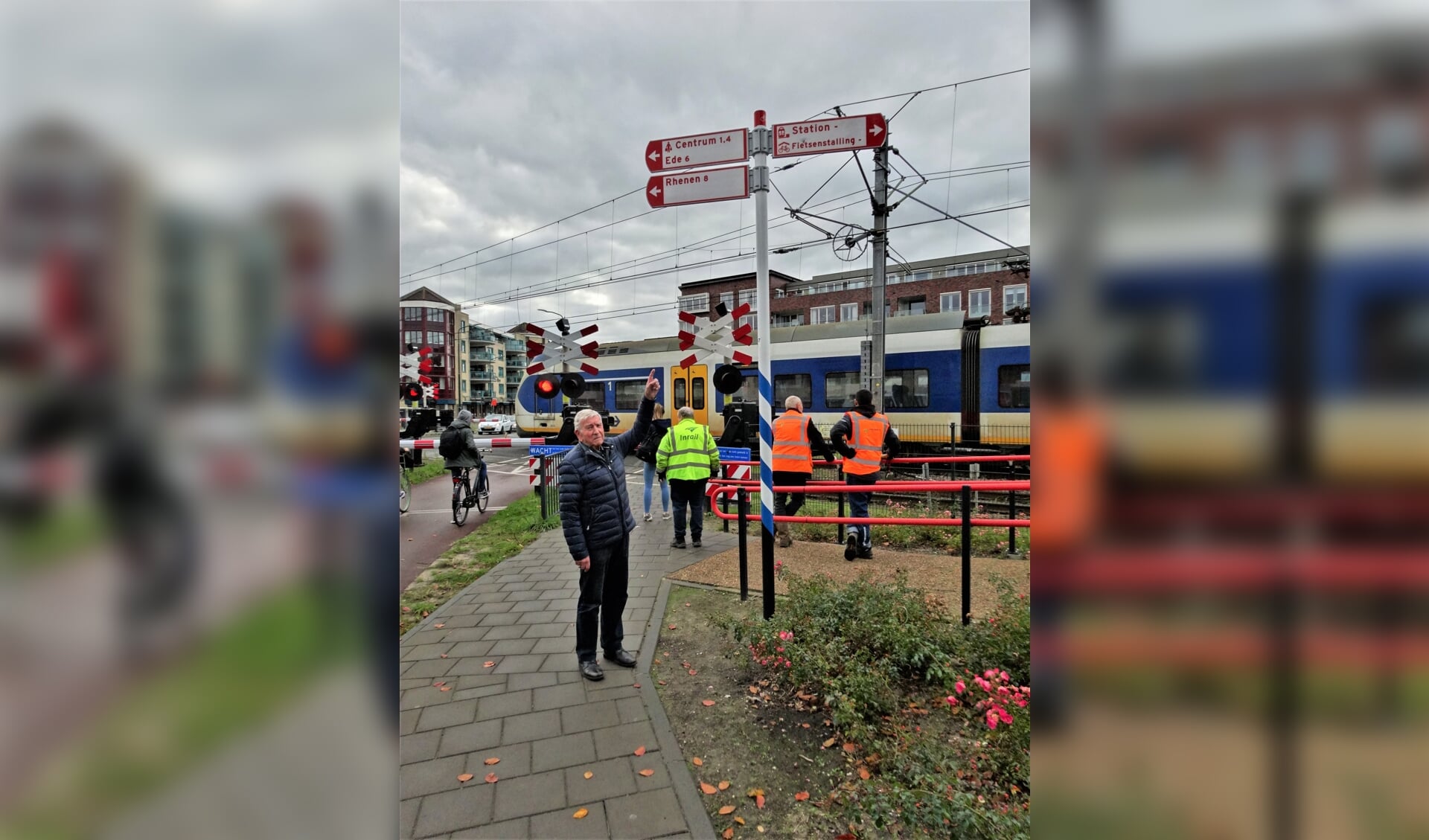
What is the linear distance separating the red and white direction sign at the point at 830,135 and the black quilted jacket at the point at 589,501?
7.96 ft

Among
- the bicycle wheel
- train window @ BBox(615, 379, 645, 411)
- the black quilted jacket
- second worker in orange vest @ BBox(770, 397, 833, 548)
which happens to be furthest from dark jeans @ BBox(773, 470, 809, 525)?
train window @ BBox(615, 379, 645, 411)

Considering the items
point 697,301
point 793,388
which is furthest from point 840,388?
point 697,301

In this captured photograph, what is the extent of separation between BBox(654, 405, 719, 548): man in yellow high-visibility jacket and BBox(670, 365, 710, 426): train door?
7.34 m

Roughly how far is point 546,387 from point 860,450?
411cm

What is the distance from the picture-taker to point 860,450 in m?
6.22

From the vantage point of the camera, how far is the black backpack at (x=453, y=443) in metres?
8.52
